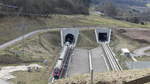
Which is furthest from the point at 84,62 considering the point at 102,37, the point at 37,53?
the point at 102,37

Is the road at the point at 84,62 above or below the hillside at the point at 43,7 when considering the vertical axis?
below

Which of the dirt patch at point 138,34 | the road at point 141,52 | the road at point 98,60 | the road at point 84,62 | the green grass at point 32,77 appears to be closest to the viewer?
the green grass at point 32,77

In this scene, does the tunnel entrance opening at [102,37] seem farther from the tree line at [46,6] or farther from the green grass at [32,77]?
the green grass at [32,77]

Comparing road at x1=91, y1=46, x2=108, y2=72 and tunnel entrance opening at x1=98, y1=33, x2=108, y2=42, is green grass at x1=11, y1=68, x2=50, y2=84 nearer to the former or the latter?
road at x1=91, y1=46, x2=108, y2=72

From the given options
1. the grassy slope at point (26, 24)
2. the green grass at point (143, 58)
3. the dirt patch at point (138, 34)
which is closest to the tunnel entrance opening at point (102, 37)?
the dirt patch at point (138, 34)

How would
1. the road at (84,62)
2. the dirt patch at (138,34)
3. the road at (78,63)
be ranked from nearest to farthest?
the road at (78,63) < the road at (84,62) < the dirt patch at (138,34)

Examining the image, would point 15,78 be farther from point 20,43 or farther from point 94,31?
point 94,31

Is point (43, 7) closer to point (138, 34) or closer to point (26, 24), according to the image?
point (26, 24)
